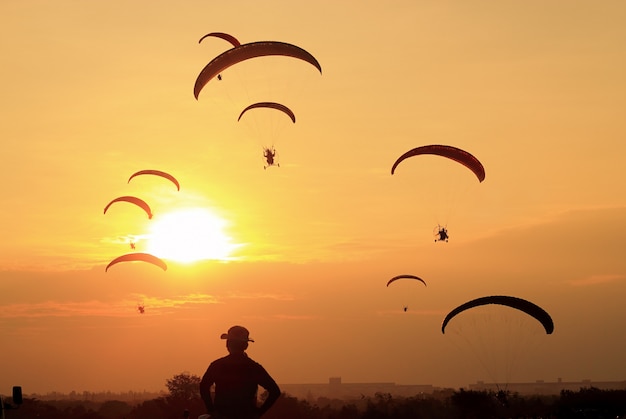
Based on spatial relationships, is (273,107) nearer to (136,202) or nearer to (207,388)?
(136,202)

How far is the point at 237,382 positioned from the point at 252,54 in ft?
92.1

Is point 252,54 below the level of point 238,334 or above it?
above

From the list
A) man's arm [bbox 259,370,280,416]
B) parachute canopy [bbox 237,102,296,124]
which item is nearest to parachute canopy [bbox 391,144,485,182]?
parachute canopy [bbox 237,102,296,124]

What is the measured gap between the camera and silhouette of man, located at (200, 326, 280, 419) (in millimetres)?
9742

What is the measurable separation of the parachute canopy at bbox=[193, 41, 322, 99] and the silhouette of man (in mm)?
25928

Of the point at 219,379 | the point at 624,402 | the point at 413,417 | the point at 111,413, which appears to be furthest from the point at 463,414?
the point at 219,379

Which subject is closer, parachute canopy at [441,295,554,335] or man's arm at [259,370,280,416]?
man's arm at [259,370,280,416]

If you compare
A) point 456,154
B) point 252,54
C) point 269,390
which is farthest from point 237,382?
point 456,154

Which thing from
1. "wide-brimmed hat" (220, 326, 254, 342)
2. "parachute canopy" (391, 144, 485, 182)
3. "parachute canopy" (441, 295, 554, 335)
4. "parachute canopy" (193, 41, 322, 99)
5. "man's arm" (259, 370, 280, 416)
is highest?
"parachute canopy" (193, 41, 322, 99)

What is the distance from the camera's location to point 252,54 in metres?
36.7

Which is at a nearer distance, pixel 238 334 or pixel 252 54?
pixel 238 334

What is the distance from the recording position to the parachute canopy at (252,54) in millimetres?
36125

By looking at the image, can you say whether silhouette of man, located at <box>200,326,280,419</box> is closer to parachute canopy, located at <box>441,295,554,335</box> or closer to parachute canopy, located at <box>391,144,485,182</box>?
parachute canopy, located at <box>441,295,554,335</box>

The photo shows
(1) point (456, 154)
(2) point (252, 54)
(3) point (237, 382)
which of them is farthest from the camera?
(1) point (456, 154)
